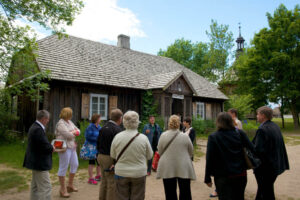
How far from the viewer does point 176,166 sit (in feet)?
12.3

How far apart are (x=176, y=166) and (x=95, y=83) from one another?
9.17 meters

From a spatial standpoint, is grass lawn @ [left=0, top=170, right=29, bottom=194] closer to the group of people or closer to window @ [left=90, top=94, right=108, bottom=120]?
the group of people

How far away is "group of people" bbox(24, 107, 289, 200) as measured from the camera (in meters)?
3.25

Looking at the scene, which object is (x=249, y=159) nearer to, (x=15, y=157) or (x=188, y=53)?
(x=15, y=157)

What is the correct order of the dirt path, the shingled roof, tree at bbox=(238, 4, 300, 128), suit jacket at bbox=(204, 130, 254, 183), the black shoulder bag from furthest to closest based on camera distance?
1. tree at bbox=(238, 4, 300, 128)
2. the shingled roof
3. the dirt path
4. the black shoulder bag
5. suit jacket at bbox=(204, 130, 254, 183)

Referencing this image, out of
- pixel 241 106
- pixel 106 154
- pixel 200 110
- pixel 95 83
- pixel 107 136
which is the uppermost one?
pixel 95 83

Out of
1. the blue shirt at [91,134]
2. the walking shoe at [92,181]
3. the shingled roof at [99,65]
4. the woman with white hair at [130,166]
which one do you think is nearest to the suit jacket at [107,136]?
the woman with white hair at [130,166]

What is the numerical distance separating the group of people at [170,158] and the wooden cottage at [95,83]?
7.25m

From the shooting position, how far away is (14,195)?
505 cm

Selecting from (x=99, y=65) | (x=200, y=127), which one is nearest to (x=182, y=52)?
(x=200, y=127)

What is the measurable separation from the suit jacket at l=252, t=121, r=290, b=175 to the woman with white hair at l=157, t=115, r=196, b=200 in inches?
50.9

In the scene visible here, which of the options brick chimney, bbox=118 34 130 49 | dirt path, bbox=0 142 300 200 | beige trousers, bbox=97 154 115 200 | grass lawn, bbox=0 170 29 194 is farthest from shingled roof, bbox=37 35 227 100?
beige trousers, bbox=97 154 115 200

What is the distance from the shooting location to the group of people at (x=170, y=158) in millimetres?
3248

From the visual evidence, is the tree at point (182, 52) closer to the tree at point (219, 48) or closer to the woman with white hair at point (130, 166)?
the tree at point (219, 48)
